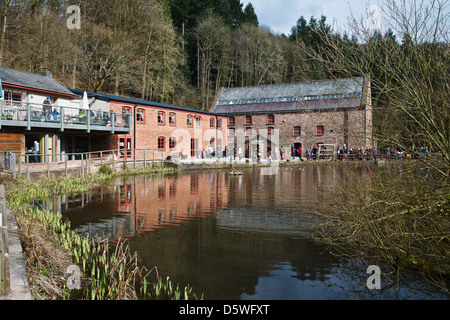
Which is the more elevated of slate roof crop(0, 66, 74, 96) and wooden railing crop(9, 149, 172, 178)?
slate roof crop(0, 66, 74, 96)

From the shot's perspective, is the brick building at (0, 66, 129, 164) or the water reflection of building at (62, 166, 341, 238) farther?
the brick building at (0, 66, 129, 164)

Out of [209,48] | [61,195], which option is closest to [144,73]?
[209,48]

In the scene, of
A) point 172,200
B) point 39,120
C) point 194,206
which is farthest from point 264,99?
point 194,206

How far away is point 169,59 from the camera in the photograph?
35906mm

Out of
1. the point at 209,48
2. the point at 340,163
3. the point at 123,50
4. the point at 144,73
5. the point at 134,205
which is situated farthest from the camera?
the point at 209,48

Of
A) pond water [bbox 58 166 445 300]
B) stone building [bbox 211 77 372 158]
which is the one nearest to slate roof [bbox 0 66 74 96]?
pond water [bbox 58 166 445 300]

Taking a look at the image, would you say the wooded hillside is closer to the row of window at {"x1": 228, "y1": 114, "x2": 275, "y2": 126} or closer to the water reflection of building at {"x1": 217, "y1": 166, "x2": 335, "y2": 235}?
the water reflection of building at {"x1": 217, "y1": 166, "x2": 335, "y2": 235}

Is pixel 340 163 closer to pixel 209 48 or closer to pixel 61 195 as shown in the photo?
pixel 61 195

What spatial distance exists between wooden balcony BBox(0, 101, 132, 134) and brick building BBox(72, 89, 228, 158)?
0.64 m

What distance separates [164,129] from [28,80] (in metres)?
11.1

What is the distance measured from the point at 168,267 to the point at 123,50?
92.0 ft

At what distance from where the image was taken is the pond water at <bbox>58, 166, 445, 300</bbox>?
5379 millimetres

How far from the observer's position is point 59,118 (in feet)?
59.7
